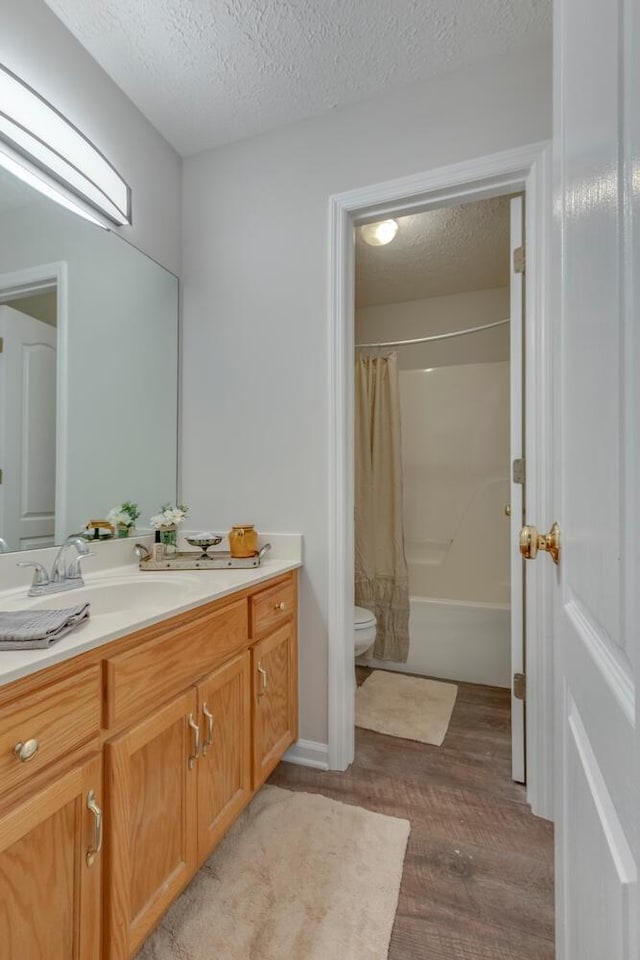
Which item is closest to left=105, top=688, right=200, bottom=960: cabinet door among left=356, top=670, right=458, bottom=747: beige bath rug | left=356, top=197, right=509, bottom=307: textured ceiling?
left=356, top=670, right=458, bottom=747: beige bath rug

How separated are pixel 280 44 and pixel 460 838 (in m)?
2.64

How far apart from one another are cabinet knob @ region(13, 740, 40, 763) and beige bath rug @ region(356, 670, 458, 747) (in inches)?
62.9

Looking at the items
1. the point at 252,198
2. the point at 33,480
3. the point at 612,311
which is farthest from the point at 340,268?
the point at 612,311

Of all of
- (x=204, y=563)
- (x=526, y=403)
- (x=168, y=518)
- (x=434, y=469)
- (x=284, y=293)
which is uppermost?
(x=284, y=293)

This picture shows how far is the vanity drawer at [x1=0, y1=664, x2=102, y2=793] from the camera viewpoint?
68 centimetres

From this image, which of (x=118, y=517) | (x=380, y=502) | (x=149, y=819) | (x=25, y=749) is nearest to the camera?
(x=25, y=749)

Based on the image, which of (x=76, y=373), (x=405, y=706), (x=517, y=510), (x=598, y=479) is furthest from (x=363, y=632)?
(x=598, y=479)

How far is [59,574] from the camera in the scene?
1338mm

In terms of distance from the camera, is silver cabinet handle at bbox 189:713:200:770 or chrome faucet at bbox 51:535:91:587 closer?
silver cabinet handle at bbox 189:713:200:770

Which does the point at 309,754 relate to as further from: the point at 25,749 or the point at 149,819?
the point at 25,749

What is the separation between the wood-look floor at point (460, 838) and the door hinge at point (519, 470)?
43.4 inches

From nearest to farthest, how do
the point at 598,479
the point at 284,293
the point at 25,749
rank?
the point at 598,479, the point at 25,749, the point at 284,293

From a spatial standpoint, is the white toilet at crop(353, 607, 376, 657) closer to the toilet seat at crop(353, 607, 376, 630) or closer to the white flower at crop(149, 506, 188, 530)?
the toilet seat at crop(353, 607, 376, 630)

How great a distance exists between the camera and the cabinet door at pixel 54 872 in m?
0.69
